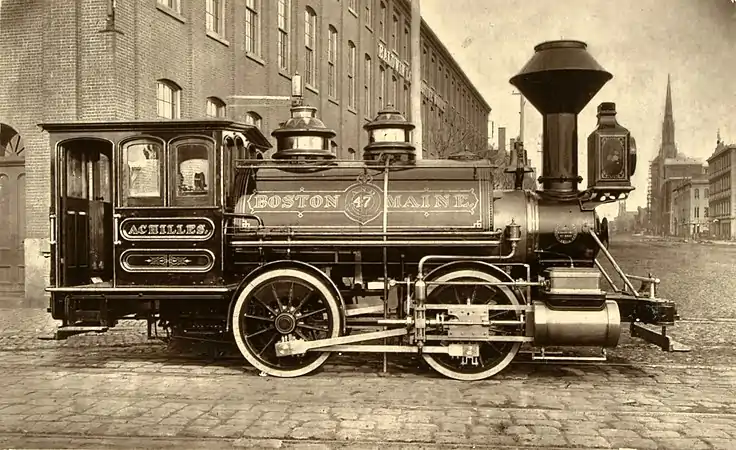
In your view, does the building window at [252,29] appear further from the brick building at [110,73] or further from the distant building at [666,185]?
the distant building at [666,185]

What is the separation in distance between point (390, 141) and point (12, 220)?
379 inches

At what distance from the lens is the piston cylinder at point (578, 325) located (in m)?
7.31

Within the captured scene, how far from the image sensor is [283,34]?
2141cm

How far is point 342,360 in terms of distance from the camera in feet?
28.3

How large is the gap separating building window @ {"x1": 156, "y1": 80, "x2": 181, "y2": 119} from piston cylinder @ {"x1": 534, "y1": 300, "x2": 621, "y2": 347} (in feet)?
31.8

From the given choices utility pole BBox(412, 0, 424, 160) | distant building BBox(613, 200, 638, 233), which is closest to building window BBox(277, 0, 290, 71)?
utility pole BBox(412, 0, 424, 160)

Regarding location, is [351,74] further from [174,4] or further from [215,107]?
[174,4]

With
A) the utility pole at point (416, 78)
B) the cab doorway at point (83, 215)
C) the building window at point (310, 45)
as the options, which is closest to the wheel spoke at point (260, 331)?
the cab doorway at point (83, 215)

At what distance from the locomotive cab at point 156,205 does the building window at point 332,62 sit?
17.9 metres

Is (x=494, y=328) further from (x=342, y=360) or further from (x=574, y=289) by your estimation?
(x=342, y=360)

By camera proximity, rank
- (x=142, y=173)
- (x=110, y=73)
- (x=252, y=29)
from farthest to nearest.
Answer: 1. (x=252, y=29)
2. (x=110, y=73)
3. (x=142, y=173)

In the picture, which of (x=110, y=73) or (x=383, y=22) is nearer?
(x=110, y=73)

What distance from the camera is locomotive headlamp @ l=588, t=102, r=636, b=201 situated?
7.61 meters

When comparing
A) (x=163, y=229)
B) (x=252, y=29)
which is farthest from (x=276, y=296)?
(x=252, y=29)
